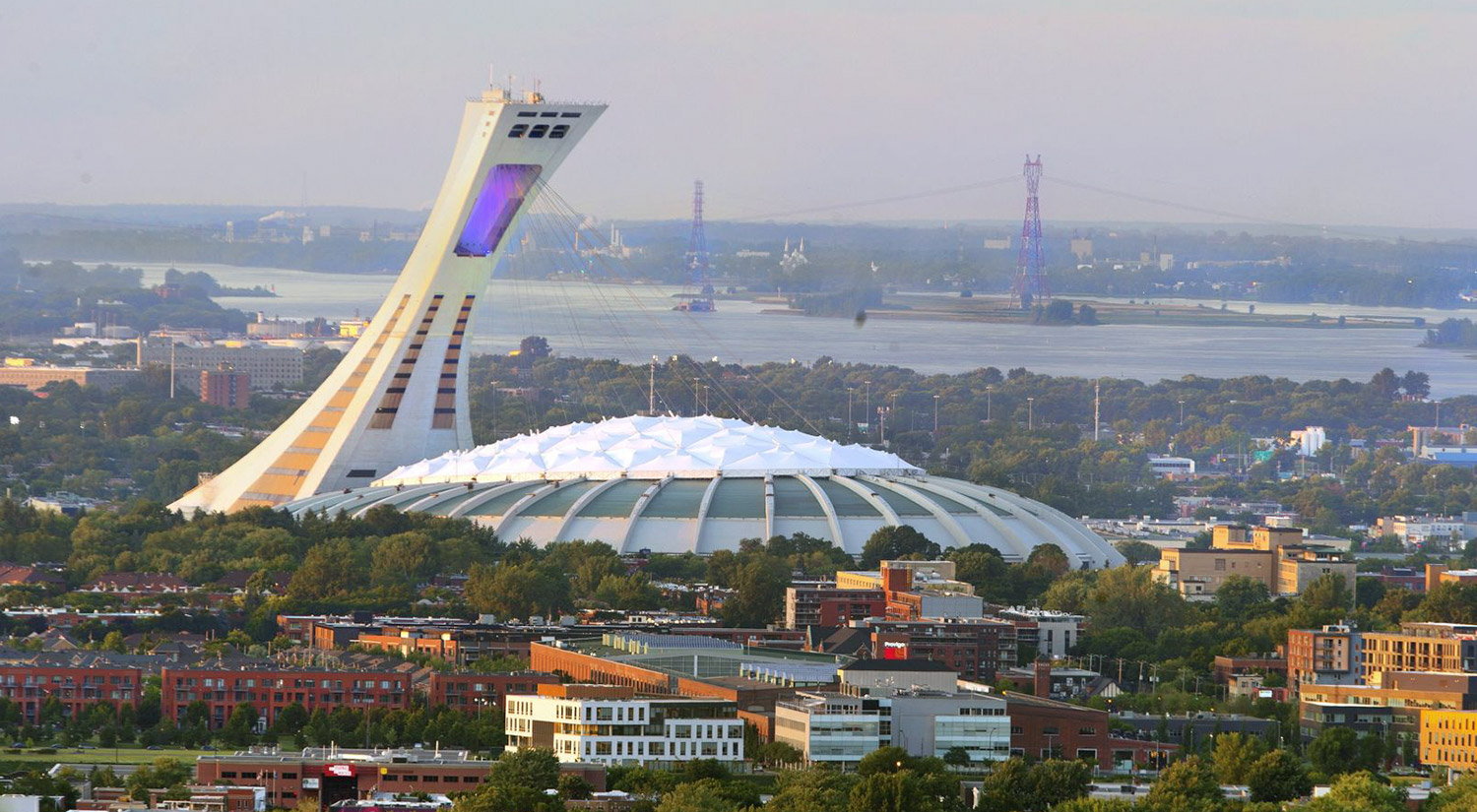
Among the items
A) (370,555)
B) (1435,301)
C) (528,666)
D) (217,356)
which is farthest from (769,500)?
(1435,301)

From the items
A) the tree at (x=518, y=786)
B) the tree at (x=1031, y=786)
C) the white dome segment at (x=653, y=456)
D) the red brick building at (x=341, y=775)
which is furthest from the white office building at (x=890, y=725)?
the white dome segment at (x=653, y=456)

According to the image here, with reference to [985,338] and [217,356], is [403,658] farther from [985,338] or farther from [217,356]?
[985,338]

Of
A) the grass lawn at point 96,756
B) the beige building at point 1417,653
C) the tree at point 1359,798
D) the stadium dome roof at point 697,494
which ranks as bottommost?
the grass lawn at point 96,756

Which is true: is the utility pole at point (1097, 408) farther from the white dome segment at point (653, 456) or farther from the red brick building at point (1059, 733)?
the red brick building at point (1059, 733)

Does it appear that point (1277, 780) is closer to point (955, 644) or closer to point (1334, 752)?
point (1334, 752)

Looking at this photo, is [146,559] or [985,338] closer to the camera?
[146,559]

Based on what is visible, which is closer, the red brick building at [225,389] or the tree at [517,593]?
the tree at [517,593]

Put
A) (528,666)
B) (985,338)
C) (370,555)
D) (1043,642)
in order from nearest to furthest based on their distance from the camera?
(528,666) → (1043,642) → (370,555) → (985,338)
